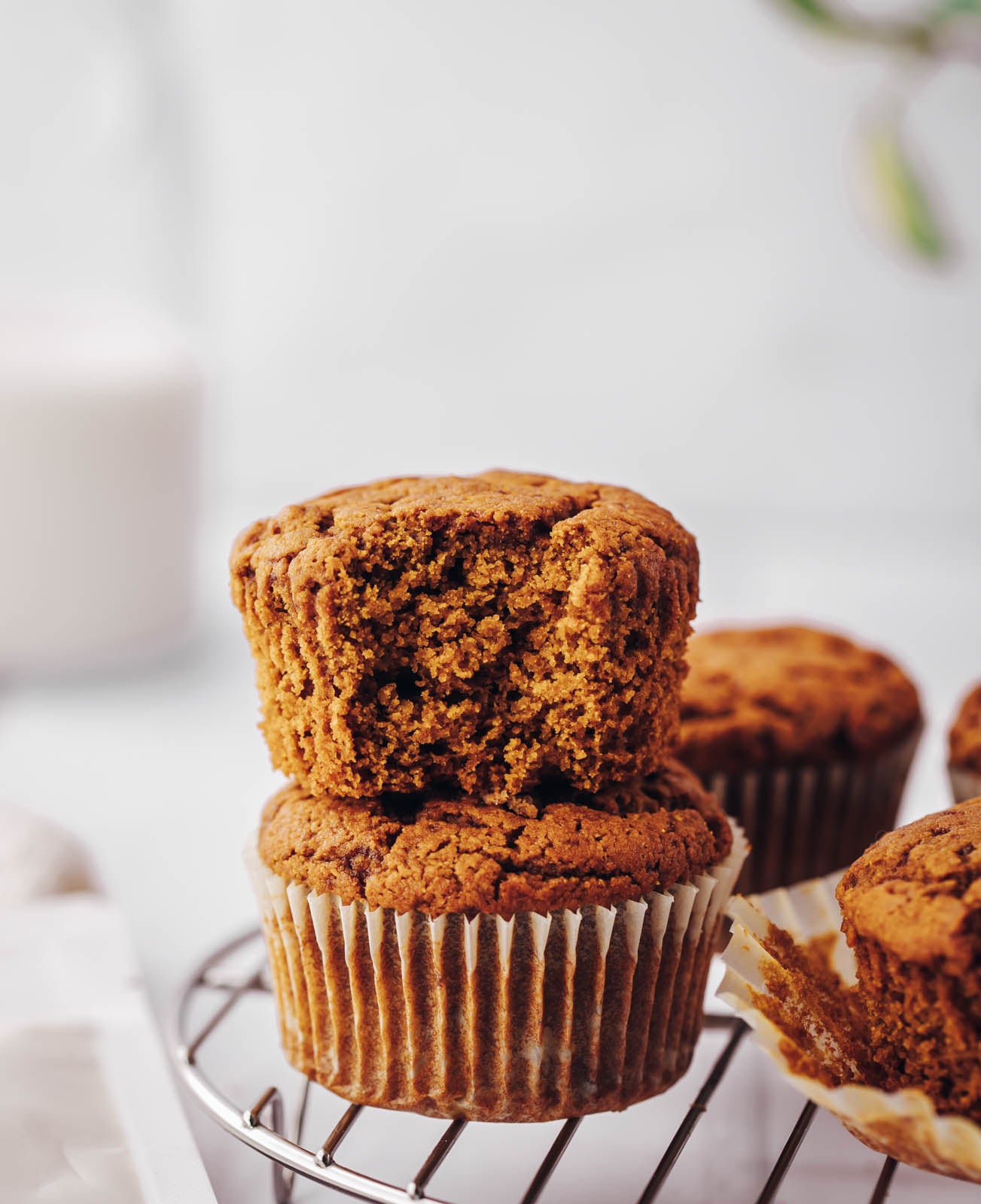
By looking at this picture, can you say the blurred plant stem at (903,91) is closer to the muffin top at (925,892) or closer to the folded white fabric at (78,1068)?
the muffin top at (925,892)

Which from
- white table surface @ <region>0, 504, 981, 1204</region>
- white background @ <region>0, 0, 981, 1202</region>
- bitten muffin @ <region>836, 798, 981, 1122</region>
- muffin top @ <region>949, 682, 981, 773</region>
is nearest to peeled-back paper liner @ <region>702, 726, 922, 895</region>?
muffin top @ <region>949, 682, 981, 773</region>

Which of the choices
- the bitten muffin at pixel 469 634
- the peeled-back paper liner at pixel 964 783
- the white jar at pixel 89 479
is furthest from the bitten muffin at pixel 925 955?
the white jar at pixel 89 479

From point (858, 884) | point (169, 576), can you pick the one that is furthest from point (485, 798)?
point (169, 576)

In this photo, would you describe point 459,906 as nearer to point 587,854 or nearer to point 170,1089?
point 587,854

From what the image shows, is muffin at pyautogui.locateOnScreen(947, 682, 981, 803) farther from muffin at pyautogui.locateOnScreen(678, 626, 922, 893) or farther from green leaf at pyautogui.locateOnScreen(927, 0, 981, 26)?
green leaf at pyautogui.locateOnScreen(927, 0, 981, 26)

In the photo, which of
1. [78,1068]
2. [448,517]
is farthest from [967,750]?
[78,1068]

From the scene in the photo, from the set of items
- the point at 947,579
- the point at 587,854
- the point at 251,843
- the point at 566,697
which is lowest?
the point at 947,579
